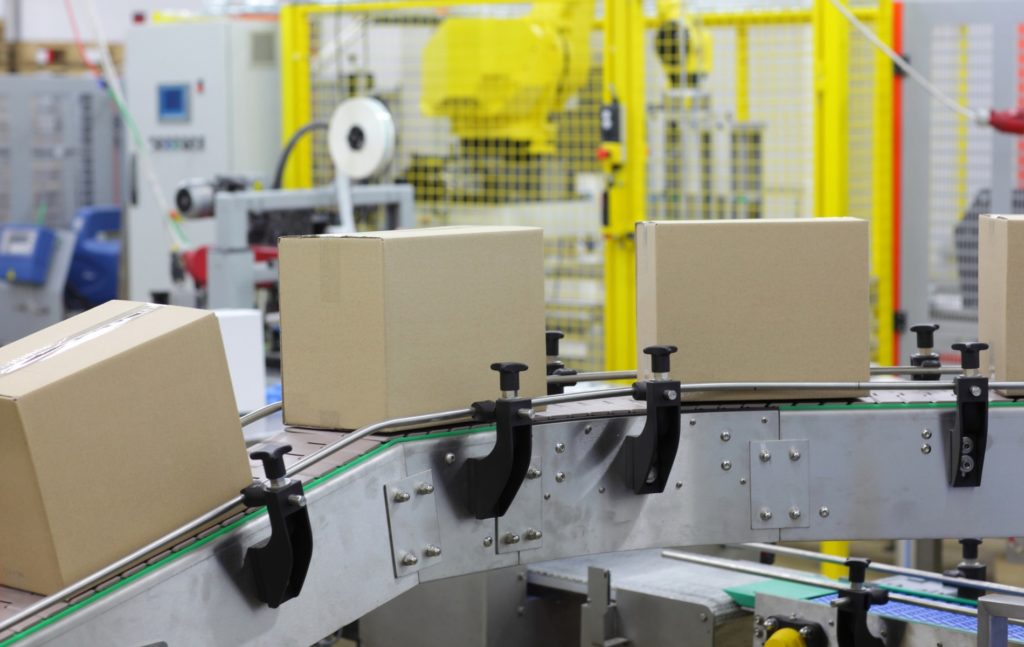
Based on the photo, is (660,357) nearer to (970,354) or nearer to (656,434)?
(656,434)

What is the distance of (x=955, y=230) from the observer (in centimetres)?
420

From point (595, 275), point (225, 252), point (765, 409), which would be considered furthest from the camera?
point (595, 275)

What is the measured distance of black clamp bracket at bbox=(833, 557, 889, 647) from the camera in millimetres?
1852

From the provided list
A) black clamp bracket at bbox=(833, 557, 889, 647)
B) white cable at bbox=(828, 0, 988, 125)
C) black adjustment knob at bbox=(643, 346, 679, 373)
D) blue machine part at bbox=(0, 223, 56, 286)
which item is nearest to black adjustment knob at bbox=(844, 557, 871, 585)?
black clamp bracket at bbox=(833, 557, 889, 647)

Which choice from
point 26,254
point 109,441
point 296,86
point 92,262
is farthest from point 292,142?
point 109,441

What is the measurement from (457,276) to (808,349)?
20.5 inches

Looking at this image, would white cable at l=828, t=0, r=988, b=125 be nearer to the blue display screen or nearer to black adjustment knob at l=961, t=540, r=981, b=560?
black adjustment knob at l=961, t=540, r=981, b=560

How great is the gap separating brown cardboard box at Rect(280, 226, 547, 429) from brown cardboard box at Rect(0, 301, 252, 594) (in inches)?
7.9

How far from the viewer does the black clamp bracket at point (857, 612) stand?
1.85 m

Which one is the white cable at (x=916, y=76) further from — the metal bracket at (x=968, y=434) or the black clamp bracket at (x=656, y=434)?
the black clamp bracket at (x=656, y=434)

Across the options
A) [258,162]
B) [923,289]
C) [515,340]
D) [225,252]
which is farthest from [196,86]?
[515,340]

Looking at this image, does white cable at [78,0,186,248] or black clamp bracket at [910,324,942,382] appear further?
white cable at [78,0,186,248]

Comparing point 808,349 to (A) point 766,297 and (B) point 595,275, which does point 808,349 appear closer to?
(A) point 766,297

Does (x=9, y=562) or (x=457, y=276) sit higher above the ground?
(x=457, y=276)
